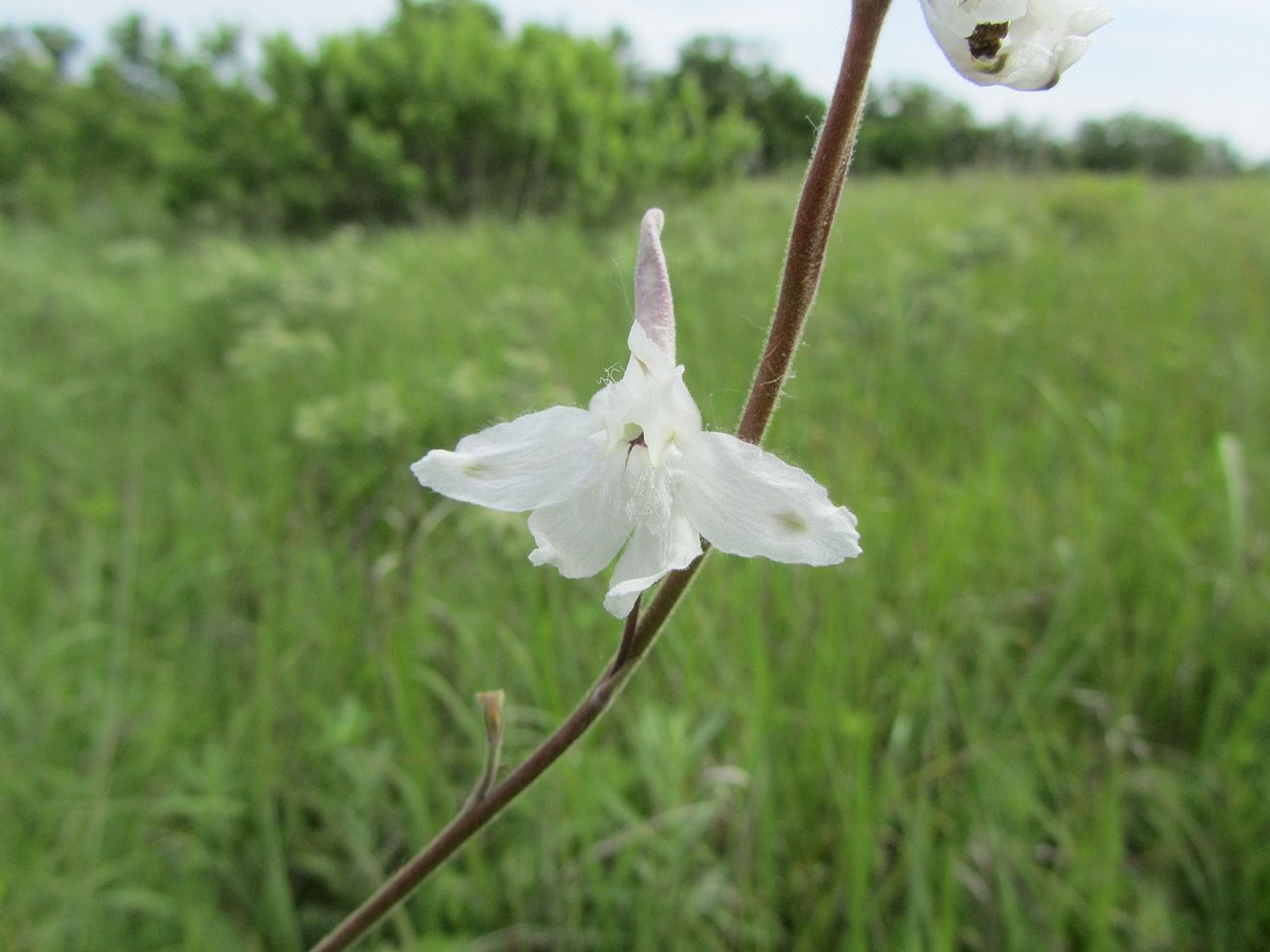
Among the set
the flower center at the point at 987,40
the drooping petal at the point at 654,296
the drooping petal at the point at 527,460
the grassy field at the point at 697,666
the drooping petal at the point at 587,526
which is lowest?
the grassy field at the point at 697,666

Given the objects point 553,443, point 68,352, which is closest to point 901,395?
point 553,443

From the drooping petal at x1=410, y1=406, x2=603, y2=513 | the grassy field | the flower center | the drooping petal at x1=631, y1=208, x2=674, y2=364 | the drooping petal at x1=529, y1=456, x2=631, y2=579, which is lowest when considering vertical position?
the grassy field

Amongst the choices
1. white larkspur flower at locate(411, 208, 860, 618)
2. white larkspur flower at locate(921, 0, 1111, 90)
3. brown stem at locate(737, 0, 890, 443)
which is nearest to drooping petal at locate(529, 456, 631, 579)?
white larkspur flower at locate(411, 208, 860, 618)

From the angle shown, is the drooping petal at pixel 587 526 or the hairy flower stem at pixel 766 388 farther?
the drooping petal at pixel 587 526

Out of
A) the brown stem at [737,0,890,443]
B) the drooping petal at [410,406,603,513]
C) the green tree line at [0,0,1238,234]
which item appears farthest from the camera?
the green tree line at [0,0,1238,234]

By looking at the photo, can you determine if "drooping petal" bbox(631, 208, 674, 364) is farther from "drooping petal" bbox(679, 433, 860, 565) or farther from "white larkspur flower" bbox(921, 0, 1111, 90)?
"white larkspur flower" bbox(921, 0, 1111, 90)

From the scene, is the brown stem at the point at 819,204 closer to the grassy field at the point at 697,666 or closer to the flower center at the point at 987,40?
the flower center at the point at 987,40

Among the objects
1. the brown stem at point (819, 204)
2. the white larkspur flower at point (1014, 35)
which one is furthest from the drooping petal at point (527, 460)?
the white larkspur flower at point (1014, 35)
